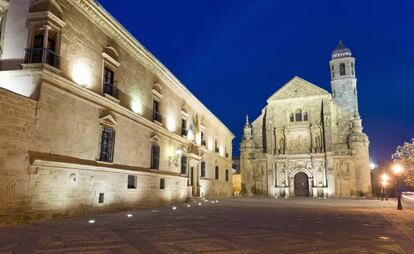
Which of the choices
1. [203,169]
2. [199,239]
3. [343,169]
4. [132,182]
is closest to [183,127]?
[203,169]

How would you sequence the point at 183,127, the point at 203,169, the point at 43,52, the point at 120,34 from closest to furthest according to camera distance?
the point at 43,52
the point at 120,34
the point at 183,127
the point at 203,169

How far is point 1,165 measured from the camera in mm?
8844

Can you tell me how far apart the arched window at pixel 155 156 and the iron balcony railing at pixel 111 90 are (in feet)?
15.2

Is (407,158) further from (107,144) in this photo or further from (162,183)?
(107,144)

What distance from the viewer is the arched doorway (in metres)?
38.7

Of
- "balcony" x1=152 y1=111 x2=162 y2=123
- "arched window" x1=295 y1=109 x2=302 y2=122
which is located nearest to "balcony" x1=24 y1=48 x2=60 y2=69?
"balcony" x1=152 y1=111 x2=162 y2=123

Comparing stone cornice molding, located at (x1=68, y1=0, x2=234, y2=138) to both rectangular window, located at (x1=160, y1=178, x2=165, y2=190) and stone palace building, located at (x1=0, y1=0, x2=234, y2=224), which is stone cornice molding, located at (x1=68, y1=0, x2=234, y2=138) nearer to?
→ stone palace building, located at (x1=0, y1=0, x2=234, y2=224)

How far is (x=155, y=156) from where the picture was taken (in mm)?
18969

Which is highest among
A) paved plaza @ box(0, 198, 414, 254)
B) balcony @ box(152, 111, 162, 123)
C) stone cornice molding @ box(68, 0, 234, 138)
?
stone cornice molding @ box(68, 0, 234, 138)

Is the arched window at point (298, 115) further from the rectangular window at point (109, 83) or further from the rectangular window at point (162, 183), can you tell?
the rectangular window at point (109, 83)

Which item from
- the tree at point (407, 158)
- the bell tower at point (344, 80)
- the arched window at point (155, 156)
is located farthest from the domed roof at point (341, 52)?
the arched window at point (155, 156)

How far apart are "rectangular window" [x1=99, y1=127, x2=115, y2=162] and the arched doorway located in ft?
97.5

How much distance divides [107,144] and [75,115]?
8.45 ft

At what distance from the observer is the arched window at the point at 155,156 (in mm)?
18653
